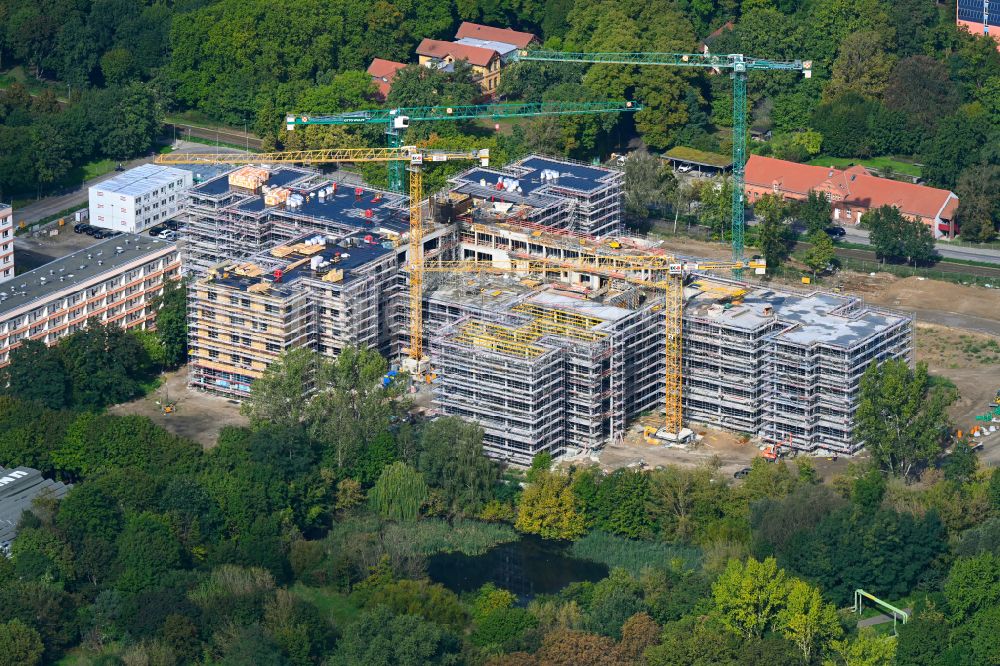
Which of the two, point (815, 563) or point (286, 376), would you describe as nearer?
point (815, 563)

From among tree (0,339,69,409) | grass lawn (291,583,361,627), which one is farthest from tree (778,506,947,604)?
tree (0,339,69,409)

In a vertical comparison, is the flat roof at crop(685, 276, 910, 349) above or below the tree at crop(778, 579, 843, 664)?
above

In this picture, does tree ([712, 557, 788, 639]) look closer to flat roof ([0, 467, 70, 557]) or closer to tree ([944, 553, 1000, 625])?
tree ([944, 553, 1000, 625])

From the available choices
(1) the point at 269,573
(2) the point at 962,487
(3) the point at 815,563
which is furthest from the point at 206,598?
(2) the point at 962,487

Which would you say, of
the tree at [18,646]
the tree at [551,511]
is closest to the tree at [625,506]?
the tree at [551,511]

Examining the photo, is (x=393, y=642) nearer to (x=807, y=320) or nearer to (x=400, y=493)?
(x=400, y=493)

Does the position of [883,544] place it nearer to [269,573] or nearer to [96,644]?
[269,573]

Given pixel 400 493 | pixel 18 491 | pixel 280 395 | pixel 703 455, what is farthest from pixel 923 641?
pixel 18 491
